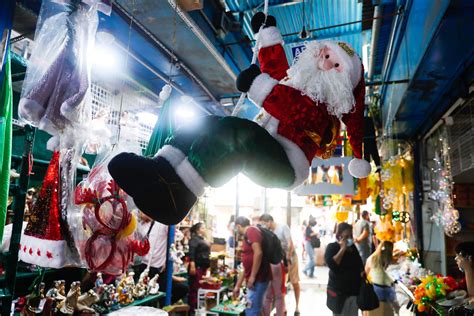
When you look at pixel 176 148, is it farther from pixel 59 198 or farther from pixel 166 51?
pixel 166 51

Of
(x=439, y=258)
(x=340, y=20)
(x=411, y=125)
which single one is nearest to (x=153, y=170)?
(x=340, y=20)

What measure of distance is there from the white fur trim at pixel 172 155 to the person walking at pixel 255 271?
123 inches

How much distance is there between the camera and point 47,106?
1297 millimetres

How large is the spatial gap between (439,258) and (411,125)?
6.08 ft

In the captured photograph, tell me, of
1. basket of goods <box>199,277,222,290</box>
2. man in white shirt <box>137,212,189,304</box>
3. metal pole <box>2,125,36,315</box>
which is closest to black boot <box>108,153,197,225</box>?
metal pole <box>2,125,36,315</box>

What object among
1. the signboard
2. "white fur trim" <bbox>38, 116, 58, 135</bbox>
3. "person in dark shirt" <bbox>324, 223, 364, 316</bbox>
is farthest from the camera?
"person in dark shirt" <bbox>324, 223, 364, 316</bbox>

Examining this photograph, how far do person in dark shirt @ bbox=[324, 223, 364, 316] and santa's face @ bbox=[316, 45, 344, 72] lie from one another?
2.63 metres

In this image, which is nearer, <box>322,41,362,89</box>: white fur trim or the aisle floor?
<box>322,41,362,89</box>: white fur trim

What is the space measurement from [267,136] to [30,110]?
0.88m

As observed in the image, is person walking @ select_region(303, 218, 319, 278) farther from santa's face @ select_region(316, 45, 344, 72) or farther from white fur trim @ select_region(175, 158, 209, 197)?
white fur trim @ select_region(175, 158, 209, 197)

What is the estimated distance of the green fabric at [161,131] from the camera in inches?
69.2

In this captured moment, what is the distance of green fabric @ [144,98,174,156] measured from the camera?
176cm

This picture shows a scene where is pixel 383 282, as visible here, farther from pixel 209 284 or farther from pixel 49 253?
pixel 49 253

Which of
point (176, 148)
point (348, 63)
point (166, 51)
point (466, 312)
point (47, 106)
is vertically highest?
point (166, 51)
